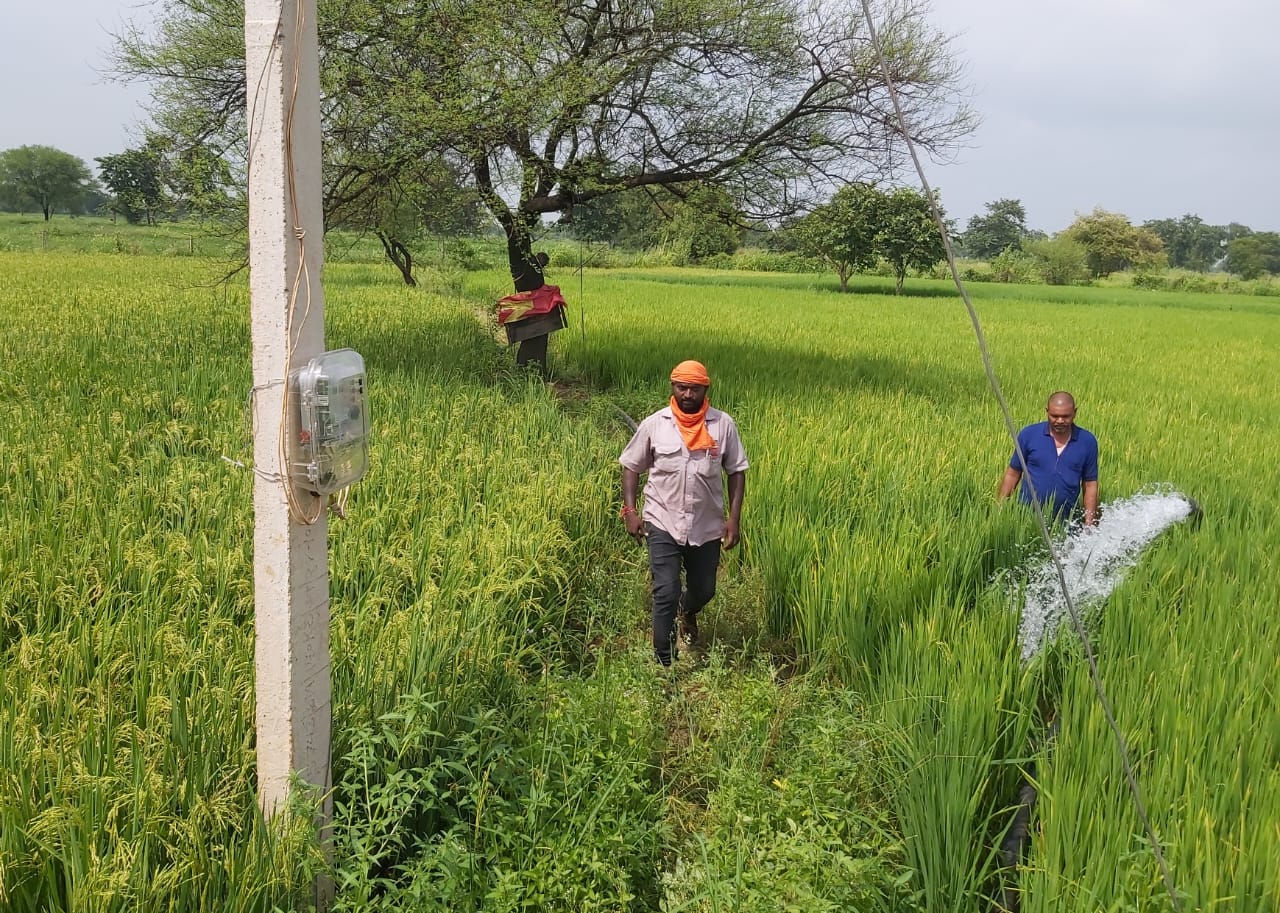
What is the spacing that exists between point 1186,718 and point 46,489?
4692 mm

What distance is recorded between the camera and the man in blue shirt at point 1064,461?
15.1 feet

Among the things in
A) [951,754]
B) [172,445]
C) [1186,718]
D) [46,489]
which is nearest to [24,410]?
[172,445]

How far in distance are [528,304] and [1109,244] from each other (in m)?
63.5

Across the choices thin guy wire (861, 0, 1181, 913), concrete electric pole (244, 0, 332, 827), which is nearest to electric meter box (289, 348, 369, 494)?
concrete electric pole (244, 0, 332, 827)

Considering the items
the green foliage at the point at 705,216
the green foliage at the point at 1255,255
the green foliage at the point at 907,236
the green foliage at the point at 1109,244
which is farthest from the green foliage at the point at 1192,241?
the green foliage at the point at 705,216

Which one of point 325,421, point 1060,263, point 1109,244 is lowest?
point 325,421

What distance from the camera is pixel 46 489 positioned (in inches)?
157

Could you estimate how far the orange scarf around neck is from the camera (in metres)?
3.84

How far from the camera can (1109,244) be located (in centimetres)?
6025

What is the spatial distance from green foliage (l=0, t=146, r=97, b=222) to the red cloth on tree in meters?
99.8

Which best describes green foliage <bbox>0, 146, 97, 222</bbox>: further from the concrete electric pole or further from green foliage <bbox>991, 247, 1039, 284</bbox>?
the concrete electric pole

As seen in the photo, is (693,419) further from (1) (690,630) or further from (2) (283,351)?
(2) (283,351)

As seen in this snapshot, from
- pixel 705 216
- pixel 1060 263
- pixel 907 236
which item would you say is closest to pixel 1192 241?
pixel 1060 263

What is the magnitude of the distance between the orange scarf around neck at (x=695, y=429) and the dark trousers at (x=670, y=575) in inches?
17.2
